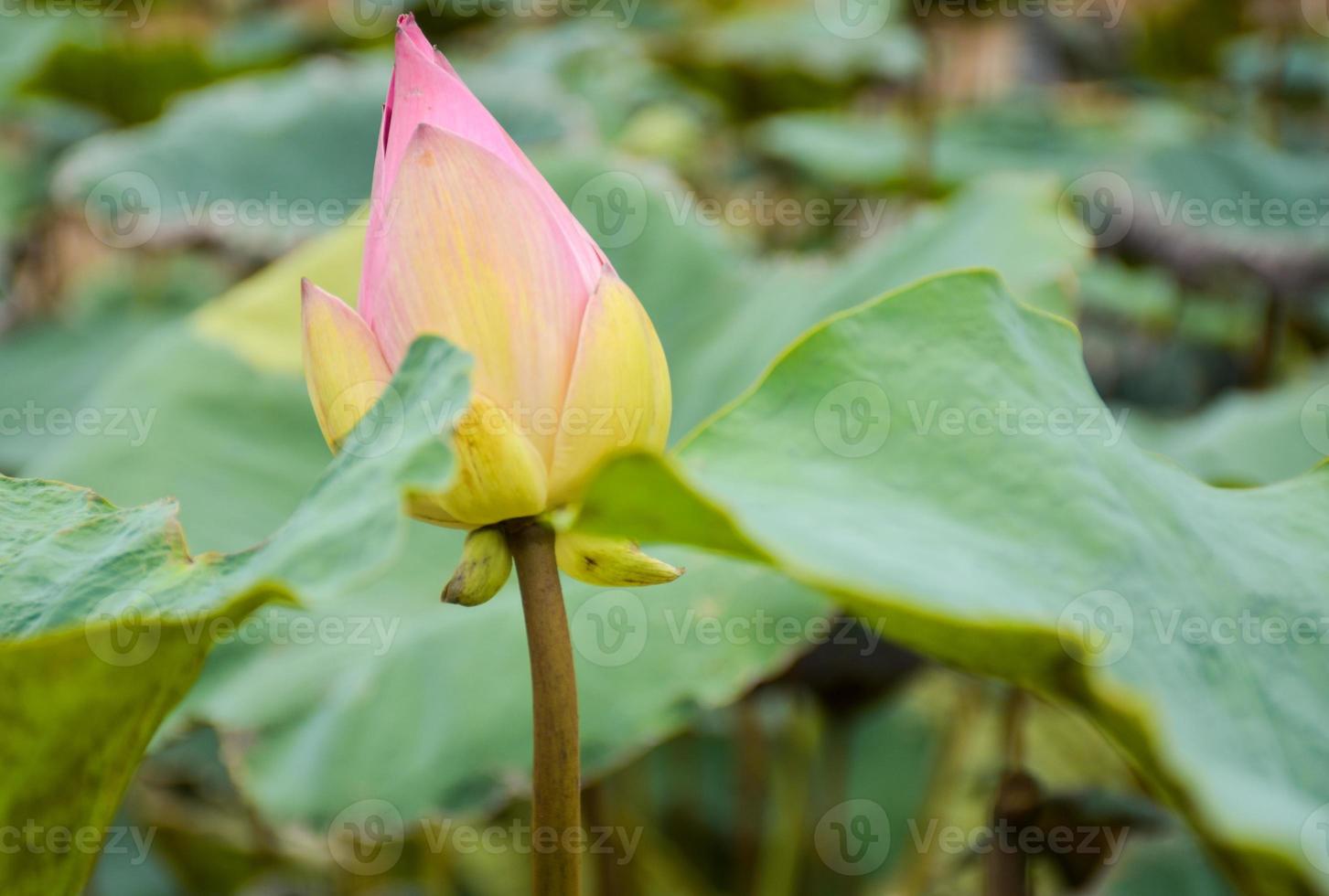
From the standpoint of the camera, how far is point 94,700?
29 centimetres

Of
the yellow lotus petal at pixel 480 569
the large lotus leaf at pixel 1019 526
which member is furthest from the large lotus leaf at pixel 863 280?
the yellow lotus petal at pixel 480 569

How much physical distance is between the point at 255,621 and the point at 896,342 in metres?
0.51

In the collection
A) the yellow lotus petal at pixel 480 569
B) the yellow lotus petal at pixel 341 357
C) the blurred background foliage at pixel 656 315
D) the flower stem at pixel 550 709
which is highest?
the yellow lotus petal at pixel 341 357

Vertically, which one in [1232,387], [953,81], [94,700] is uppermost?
[94,700]

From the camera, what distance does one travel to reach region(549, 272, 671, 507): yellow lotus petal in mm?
297

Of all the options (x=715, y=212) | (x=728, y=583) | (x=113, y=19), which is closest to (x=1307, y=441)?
(x=728, y=583)

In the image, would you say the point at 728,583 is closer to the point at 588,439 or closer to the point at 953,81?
the point at 588,439

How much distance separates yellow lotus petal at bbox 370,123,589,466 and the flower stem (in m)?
0.03

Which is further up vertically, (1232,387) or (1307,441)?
(1307,441)

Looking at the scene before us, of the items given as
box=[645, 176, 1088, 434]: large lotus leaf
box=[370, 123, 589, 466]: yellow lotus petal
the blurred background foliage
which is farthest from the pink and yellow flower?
box=[645, 176, 1088, 434]: large lotus leaf

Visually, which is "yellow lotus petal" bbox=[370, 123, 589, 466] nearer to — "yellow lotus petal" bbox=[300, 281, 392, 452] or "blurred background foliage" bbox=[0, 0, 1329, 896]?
"yellow lotus petal" bbox=[300, 281, 392, 452]

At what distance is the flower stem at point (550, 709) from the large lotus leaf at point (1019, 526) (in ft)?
0.15

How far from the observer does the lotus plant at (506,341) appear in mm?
298

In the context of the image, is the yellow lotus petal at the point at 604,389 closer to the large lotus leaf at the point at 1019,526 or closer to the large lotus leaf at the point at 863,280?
the large lotus leaf at the point at 1019,526
